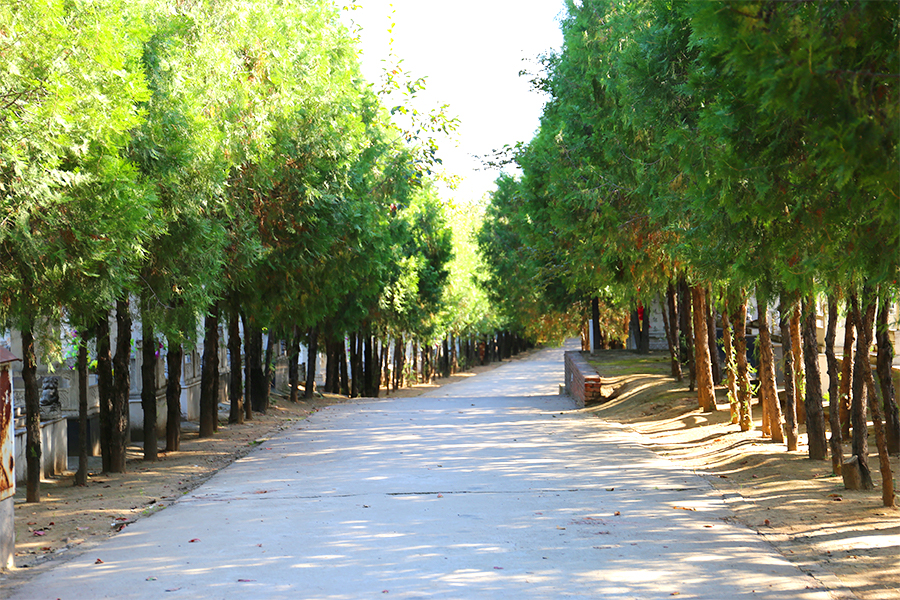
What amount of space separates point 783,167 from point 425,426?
1392 cm

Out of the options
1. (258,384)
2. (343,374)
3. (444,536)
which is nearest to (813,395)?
(444,536)

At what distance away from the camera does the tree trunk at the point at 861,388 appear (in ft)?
31.9

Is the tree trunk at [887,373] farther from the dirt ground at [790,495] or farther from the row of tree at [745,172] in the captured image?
the dirt ground at [790,495]

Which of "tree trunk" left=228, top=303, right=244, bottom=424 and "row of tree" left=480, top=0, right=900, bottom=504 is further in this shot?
"tree trunk" left=228, top=303, right=244, bottom=424

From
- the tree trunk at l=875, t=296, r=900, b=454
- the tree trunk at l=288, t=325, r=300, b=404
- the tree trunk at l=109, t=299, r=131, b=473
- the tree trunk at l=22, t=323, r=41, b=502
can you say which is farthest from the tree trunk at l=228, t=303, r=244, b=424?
the tree trunk at l=875, t=296, r=900, b=454

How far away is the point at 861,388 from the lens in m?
10.2

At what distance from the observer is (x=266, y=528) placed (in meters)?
9.30

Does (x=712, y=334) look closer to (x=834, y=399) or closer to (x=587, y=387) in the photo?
(x=587, y=387)

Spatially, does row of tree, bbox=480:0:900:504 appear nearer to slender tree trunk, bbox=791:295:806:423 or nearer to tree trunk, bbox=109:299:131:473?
slender tree trunk, bbox=791:295:806:423

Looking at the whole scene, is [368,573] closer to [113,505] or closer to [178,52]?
[113,505]

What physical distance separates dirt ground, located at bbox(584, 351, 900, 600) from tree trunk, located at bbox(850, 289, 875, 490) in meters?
0.31

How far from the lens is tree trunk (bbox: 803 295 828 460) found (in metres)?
11.8

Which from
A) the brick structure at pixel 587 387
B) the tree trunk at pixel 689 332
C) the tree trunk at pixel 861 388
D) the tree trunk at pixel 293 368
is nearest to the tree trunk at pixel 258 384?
the tree trunk at pixel 293 368

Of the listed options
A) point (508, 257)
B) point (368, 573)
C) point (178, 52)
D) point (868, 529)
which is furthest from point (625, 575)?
point (508, 257)
